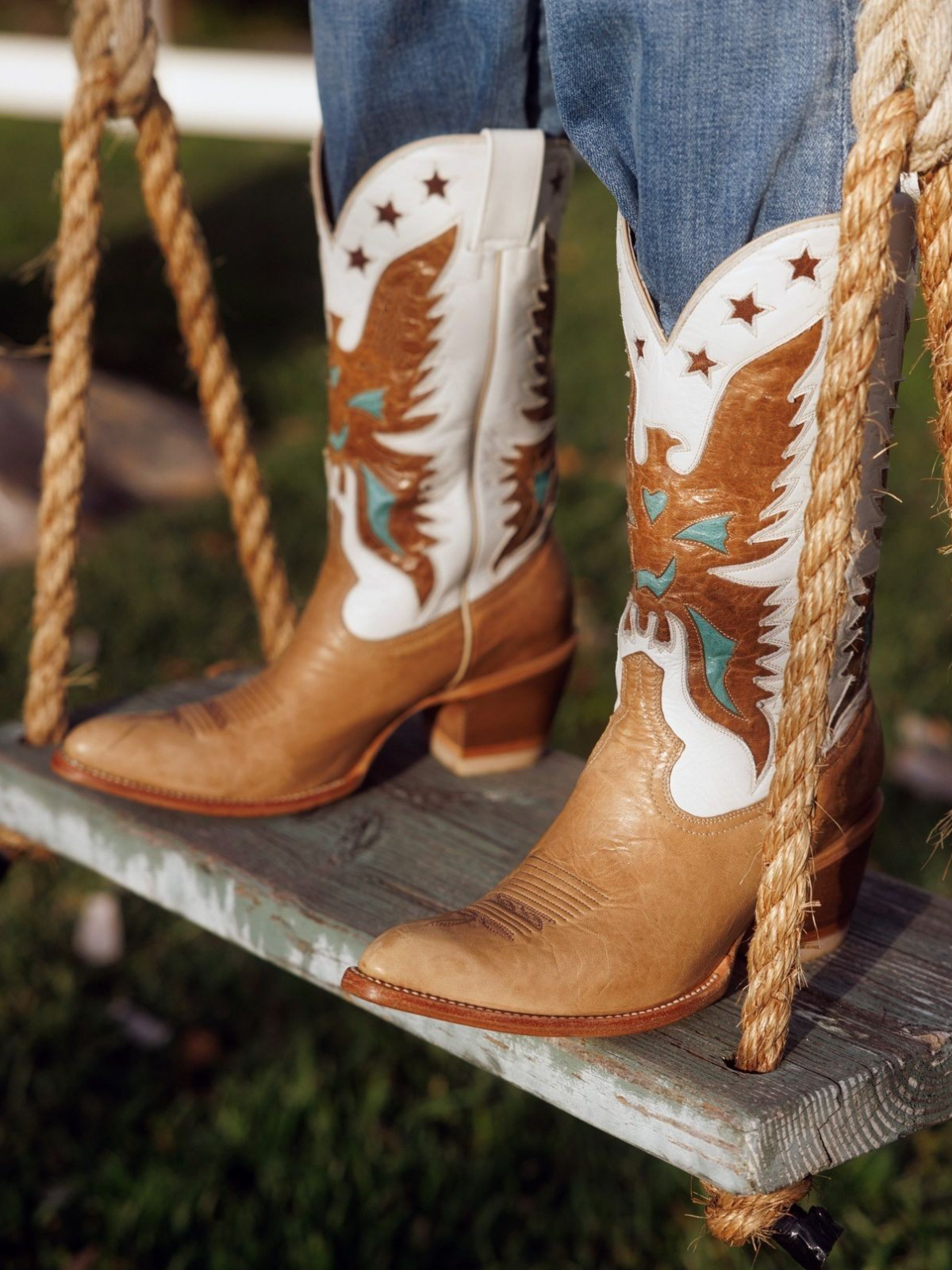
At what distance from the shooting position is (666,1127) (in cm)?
111

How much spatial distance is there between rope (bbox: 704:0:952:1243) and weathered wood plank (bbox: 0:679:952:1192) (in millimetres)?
55

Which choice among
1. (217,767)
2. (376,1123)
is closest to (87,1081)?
(376,1123)

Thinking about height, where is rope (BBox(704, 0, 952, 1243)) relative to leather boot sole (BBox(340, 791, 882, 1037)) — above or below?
above

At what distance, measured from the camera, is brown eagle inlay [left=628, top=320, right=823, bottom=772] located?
1143 mm

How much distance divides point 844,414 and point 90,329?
1.03m

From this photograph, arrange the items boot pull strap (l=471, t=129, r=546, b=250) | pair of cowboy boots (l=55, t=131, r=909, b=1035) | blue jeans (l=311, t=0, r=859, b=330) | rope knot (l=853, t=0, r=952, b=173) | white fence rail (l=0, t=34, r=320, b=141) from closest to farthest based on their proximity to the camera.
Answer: rope knot (l=853, t=0, r=952, b=173), blue jeans (l=311, t=0, r=859, b=330), pair of cowboy boots (l=55, t=131, r=909, b=1035), boot pull strap (l=471, t=129, r=546, b=250), white fence rail (l=0, t=34, r=320, b=141)

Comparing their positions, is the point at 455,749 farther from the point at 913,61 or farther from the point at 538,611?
the point at 913,61

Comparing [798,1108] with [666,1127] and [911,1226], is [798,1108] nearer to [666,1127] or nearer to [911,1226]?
[666,1127]

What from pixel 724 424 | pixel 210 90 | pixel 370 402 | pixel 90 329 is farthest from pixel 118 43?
pixel 210 90

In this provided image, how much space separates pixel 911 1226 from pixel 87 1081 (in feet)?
3.79

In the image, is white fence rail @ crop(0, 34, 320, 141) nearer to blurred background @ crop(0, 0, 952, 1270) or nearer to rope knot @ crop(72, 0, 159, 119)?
blurred background @ crop(0, 0, 952, 1270)

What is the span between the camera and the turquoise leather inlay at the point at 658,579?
1222mm

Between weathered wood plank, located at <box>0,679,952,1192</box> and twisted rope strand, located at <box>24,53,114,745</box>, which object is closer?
weathered wood plank, located at <box>0,679,952,1192</box>

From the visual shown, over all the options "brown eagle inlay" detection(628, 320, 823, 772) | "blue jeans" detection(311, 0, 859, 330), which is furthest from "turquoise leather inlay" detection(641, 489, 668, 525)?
"blue jeans" detection(311, 0, 859, 330)
